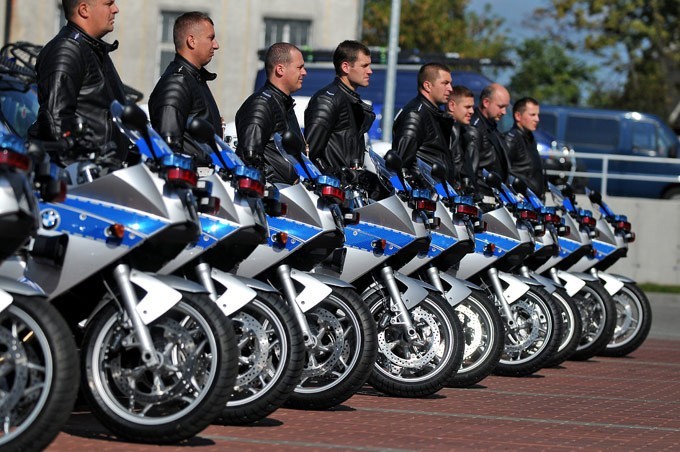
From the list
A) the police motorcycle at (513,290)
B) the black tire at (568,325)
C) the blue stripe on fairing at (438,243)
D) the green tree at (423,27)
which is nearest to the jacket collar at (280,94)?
the blue stripe on fairing at (438,243)

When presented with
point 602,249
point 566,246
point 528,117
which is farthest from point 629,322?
point 528,117

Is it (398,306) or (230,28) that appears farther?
(230,28)

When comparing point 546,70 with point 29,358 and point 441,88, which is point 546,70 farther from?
point 29,358

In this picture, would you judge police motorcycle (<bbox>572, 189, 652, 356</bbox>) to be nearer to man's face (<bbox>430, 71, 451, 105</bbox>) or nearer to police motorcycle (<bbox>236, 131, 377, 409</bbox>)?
man's face (<bbox>430, 71, 451, 105</bbox>)

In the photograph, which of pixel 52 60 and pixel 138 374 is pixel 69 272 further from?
pixel 52 60

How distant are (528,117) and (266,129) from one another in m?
5.18

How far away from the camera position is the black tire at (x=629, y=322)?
13.9 metres

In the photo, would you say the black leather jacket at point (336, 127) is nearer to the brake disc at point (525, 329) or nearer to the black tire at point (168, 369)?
the brake disc at point (525, 329)

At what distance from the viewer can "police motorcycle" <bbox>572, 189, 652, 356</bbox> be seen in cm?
1366

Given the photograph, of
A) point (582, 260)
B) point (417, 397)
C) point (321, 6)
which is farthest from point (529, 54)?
point (417, 397)

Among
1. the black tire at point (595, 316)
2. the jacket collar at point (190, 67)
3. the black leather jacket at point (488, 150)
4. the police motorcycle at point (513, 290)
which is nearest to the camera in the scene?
the jacket collar at point (190, 67)

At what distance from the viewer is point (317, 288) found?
8289 mm

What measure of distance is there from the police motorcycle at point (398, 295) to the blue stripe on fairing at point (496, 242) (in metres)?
→ 1.44

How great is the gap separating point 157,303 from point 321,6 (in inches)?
1096
